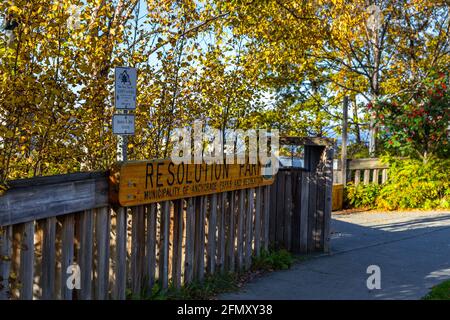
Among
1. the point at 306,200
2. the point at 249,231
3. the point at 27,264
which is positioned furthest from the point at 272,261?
the point at 27,264

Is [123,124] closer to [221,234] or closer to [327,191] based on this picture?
[221,234]

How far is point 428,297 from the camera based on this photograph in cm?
646

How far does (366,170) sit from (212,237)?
9437 millimetres

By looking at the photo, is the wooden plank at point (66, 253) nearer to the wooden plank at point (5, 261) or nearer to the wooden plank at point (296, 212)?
the wooden plank at point (5, 261)

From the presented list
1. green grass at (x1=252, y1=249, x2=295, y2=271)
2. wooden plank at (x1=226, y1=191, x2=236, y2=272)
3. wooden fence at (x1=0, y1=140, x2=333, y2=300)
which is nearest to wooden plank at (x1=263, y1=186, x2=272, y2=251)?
wooden fence at (x1=0, y1=140, x2=333, y2=300)

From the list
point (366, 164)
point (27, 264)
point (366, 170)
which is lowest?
point (27, 264)

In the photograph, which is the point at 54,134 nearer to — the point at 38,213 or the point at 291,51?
the point at 38,213

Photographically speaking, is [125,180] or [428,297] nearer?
[125,180]

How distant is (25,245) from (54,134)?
1.45m

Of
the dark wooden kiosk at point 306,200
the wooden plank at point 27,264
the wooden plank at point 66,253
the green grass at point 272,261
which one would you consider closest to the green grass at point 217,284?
the green grass at point 272,261

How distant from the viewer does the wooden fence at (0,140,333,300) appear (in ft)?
15.2

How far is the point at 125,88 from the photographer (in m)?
6.16

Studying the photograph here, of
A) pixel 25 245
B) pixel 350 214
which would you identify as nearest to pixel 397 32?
pixel 350 214
